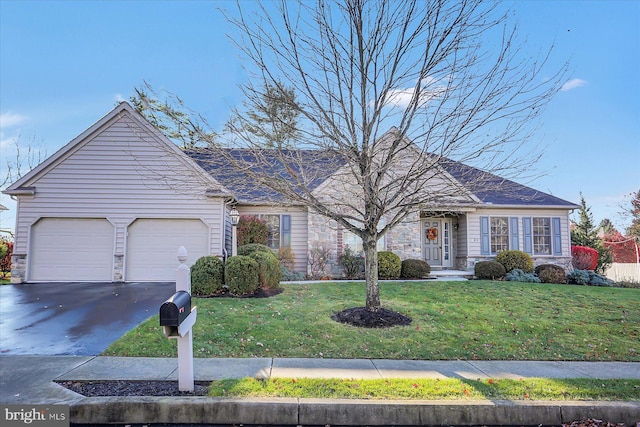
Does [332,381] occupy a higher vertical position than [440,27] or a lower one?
lower

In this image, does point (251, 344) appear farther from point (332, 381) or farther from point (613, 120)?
point (613, 120)

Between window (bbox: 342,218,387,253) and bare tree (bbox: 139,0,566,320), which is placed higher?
bare tree (bbox: 139,0,566,320)

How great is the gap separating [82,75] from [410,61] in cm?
1320

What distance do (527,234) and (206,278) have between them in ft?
46.3

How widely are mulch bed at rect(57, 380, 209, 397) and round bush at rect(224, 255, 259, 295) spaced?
536cm

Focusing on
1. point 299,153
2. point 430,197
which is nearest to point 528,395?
point 430,197

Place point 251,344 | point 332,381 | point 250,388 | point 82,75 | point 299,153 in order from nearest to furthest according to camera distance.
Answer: point 250,388, point 332,381, point 251,344, point 299,153, point 82,75

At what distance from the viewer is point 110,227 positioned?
12.3 metres

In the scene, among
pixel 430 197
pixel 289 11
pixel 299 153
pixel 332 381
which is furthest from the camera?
pixel 299 153

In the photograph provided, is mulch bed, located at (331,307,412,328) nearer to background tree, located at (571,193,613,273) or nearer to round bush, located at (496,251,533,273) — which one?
round bush, located at (496,251,533,273)

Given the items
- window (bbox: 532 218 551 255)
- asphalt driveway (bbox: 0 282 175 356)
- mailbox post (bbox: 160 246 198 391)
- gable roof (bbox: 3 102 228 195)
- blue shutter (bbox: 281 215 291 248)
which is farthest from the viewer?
window (bbox: 532 218 551 255)

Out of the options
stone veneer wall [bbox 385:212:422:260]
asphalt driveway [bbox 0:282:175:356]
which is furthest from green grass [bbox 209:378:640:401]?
stone veneer wall [bbox 385:212:422:260]

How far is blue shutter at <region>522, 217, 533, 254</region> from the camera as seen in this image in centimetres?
1569

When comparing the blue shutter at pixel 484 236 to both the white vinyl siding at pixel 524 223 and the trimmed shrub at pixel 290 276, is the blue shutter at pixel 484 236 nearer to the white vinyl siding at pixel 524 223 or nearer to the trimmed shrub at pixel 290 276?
the white vinyl siding at pixel 524 223
